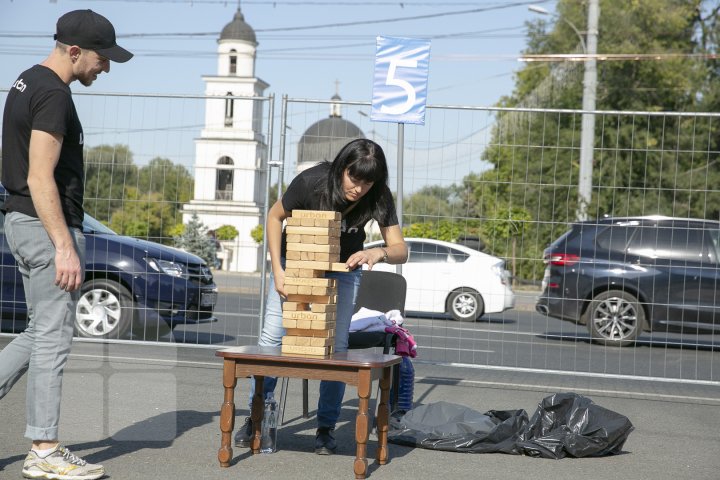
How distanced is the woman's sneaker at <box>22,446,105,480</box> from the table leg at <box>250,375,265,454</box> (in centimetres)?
106

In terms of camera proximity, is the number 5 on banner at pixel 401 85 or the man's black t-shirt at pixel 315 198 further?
the number 5 on banner at pixel 401 85

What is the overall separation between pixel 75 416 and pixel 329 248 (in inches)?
92.3

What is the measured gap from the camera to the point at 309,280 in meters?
5.09

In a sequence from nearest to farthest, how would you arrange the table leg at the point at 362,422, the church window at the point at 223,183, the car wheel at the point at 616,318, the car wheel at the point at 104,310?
the table leg at the point at 362,422 → the church window at the point at 223,183 → the car wheel at the point at 104,310 → the car wheel at the point at 616,318

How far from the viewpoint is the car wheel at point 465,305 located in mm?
9344

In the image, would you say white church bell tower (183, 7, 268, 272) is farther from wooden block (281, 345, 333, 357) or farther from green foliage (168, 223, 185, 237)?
wooden block (281, 345, 333, 357)

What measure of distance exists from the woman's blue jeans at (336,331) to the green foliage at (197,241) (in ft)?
12.7

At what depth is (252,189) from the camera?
30.7 ft

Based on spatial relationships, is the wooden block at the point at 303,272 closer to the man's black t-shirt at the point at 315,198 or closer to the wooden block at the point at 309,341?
the wooden block at the point at 309,341

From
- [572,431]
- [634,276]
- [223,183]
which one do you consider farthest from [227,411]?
[634,276]

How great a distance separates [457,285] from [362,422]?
18.0 ft

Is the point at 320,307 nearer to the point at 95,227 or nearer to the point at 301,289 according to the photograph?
the point at 301,289

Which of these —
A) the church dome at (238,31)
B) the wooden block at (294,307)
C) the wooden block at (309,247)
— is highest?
the church dome at (238,31)

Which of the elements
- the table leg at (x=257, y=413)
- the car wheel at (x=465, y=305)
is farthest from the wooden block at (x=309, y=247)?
the car wheel at (x=465, y=305)
